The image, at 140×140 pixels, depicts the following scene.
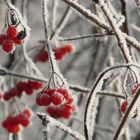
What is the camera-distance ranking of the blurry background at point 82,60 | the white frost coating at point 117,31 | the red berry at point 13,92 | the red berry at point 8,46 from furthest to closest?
the blurry background at point 82,60 → the red berry at point 13,92 → the red berry at point 8,46 → the white frost coating at point 117,31

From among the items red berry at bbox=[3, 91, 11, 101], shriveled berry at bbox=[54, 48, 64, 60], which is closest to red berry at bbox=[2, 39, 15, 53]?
red berry at bbox=[3, 91, 11, 101]

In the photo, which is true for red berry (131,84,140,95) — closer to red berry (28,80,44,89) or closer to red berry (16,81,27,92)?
red berry (28,80,44,89)

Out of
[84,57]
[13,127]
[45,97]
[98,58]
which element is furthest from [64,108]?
[84,57]

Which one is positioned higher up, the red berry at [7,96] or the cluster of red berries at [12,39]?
the cluster of red berries at [12,39]

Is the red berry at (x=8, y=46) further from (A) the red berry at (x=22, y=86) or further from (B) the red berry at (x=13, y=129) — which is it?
(B) the red berry at (x=13, y=129)

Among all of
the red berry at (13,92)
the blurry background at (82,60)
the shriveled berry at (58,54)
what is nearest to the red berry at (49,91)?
the red berry at (13,92)

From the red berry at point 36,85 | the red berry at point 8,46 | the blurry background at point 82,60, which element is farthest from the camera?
the blurry background at point 82,60

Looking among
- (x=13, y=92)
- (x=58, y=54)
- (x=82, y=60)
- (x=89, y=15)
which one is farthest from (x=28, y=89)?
(x=82, y=60)
